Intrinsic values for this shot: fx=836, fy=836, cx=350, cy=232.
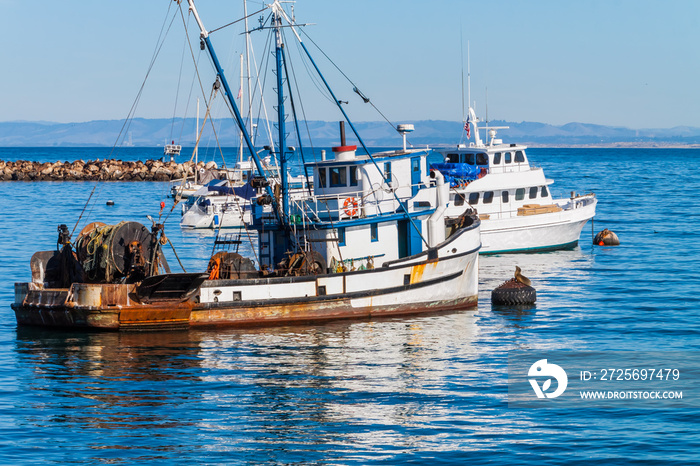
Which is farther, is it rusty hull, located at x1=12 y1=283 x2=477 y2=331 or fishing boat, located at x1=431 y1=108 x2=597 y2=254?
fishing boat, located at x1=431 y1=108 x2=597 y2=254

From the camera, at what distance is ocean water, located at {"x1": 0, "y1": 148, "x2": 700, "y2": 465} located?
50.0ft

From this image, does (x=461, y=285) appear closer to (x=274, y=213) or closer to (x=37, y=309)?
(x=274, y=213)

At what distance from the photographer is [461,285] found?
91.1 feet

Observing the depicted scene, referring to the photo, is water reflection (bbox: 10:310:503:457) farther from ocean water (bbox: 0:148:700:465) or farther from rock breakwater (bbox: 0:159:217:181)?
rock breakwater (bbox: 0:159:217:181)

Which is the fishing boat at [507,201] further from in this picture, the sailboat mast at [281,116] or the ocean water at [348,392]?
the sailboat mast at [281,116]

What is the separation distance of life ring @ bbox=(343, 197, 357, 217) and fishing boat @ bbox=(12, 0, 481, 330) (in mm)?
66

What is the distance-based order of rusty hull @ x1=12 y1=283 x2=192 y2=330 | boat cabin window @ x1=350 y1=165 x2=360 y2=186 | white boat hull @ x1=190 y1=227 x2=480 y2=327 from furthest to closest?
boat cabin window @ x1=350 y1=165 x2=360 y2=186, white boat hull @ x1=190 y1=227 x2=480 y2=327, rusty hull @ x1=12 y1=283 x2=192 y2=330

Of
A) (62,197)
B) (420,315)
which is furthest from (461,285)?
(62,197)

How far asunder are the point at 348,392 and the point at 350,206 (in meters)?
9.59

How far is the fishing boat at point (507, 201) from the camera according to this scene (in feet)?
133

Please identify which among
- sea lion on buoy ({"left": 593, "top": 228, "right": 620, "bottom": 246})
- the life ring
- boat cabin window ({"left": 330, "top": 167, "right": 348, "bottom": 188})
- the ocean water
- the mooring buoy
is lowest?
the ocean water

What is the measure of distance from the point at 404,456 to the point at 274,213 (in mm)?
13344

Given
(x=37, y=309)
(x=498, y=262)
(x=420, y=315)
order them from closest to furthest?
(x=37, y=309) → (x=420, y=315) → (x=498, y=262)

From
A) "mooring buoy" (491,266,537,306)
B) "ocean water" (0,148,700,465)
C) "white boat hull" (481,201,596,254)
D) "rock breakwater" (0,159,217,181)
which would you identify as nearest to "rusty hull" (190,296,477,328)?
"ocean water" (0,148,700,465)
